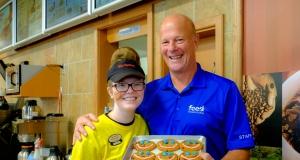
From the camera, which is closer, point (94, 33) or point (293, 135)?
point (293, 135)

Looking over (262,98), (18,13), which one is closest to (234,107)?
(262,98)

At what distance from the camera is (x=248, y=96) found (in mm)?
1663

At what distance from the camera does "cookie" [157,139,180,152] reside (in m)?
1.28

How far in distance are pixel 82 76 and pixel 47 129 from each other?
0.64 m

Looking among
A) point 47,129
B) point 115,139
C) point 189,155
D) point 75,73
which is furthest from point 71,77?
point 189,155

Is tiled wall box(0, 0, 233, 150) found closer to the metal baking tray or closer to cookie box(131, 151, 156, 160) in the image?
the metal baking tray

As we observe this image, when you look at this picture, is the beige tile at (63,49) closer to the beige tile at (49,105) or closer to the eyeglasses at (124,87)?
the beige tile at (49,105)

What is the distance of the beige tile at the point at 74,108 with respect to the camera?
123 inches

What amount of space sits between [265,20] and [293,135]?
59cm

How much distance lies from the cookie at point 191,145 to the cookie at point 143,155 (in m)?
0.13

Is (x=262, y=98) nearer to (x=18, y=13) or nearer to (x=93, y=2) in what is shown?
(x=93, y=2)

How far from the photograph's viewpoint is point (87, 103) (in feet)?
9.87

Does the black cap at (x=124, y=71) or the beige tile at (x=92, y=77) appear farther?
the beige tile at (x=92, y=77)

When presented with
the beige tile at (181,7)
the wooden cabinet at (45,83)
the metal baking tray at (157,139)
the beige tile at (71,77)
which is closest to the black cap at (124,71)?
the metal baking tray at (157,139)
